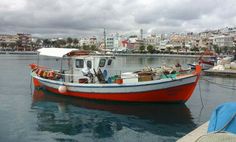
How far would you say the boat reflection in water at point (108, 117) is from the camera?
50.3 ft

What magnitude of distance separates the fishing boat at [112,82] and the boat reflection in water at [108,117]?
529 mm

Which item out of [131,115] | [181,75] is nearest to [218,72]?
[181,75]

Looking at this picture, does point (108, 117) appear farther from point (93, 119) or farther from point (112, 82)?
point (112, 82)

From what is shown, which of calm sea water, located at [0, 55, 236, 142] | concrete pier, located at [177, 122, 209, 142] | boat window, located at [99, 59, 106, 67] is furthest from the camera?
boat window, located at [99, 59, 106, 67]

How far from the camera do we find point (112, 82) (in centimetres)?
2202

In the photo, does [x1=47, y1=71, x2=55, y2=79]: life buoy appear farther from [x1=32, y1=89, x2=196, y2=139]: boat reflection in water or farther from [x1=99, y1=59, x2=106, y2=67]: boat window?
[x1=99, y1=59, x2=106, y2=67]: boat window

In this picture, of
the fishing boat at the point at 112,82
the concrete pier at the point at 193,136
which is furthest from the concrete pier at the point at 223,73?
the concrete pier at the point at 193,136

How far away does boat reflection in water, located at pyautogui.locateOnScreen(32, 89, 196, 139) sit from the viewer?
1534 centimetres

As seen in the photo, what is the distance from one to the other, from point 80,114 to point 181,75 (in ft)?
21.6

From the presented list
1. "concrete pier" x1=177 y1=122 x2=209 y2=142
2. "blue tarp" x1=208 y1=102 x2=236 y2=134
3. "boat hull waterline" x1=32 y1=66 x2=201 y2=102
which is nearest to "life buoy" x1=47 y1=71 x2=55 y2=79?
"boat hull waterline" x1=32 y1=66 x2=201 y2=102

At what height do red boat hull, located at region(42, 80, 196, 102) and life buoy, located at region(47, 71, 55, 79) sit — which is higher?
life buoy, located at region(47, 71, 55, 79)

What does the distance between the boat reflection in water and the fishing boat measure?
0.53 metres

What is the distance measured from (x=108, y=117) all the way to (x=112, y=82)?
164 inches

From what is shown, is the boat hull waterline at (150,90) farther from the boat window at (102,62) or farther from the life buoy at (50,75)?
the life buoy at (50,75)
